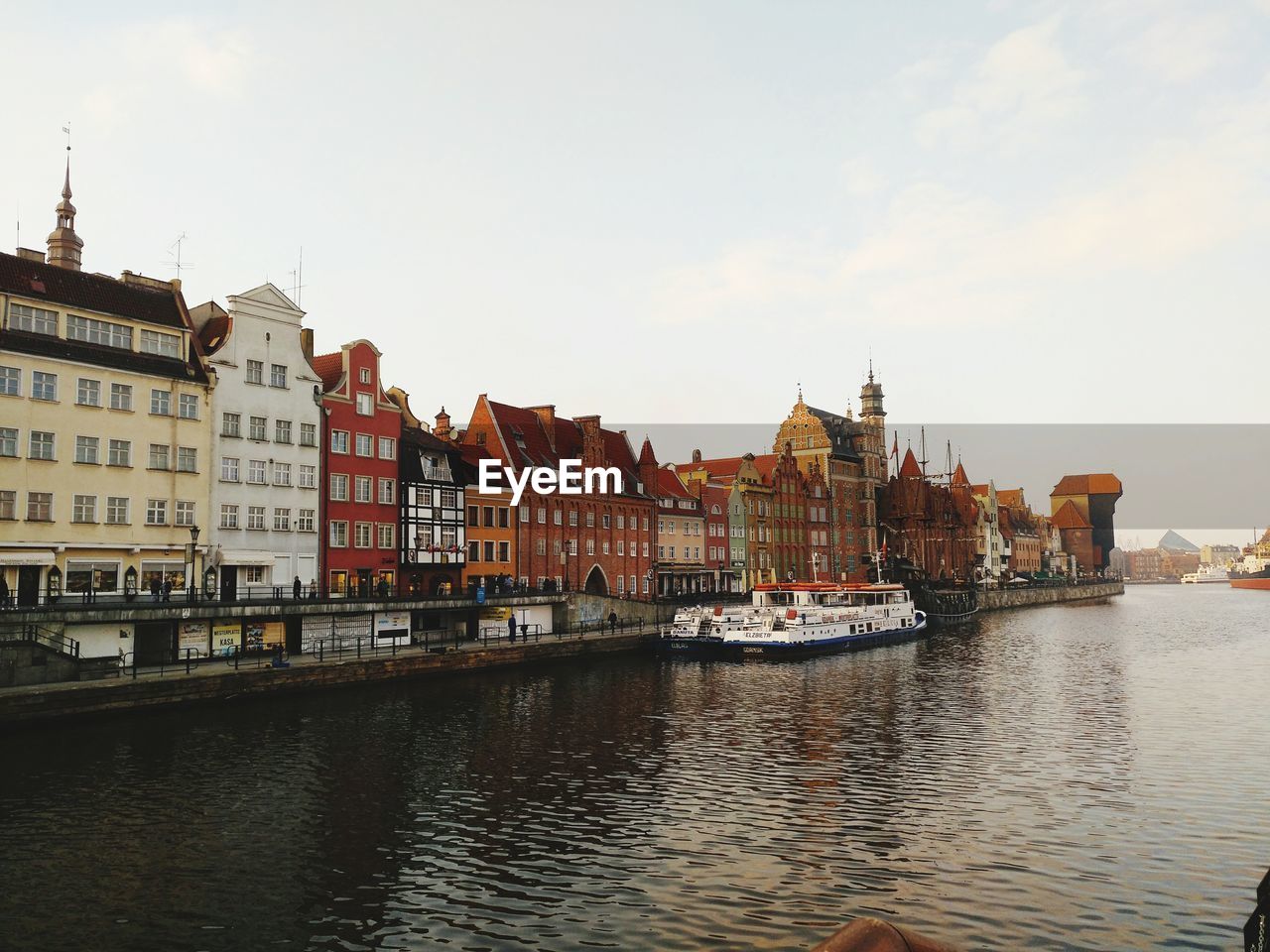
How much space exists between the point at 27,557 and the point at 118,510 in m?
5.61

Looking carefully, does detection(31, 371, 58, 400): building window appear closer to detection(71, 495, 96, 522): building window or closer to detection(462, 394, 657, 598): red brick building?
detection(71, 495, 96, 522): building window

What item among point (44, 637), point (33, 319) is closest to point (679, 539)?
point (33, 319)

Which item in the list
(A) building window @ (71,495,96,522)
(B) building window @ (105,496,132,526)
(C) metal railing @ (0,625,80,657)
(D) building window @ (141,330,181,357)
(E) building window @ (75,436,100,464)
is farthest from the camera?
(D) building window @ (141,330,181,357)

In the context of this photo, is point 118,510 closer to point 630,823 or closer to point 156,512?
point 156,512

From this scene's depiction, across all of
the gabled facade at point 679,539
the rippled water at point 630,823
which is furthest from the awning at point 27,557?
the gabled facade at point 679,539

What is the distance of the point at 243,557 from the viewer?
5888 centimetres

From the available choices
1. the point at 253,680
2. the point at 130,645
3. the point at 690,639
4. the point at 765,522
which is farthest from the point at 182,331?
the point at 765,522

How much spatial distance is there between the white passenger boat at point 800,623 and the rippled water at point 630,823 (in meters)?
25.4

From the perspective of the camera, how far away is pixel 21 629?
42750 mm

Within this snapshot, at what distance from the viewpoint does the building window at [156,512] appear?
2158 inches

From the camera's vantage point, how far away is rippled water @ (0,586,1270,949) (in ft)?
63.6

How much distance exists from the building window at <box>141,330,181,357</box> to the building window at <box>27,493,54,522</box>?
415 inches

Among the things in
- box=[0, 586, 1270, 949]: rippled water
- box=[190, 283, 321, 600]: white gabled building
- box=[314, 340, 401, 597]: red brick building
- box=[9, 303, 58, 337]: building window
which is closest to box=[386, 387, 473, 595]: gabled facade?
box=[314, 340, 401, 597]: red brick building

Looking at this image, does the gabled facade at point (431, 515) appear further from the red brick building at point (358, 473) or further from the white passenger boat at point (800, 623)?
the white passenger boat at point (800, 623)
